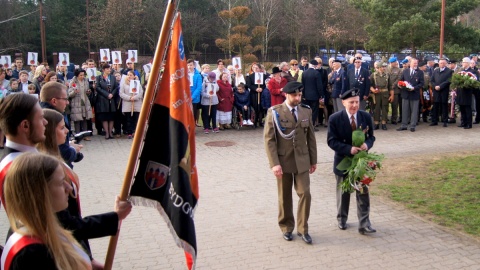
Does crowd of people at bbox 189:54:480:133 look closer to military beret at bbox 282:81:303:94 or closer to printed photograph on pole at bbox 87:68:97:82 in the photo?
printed photograph on pole at bbox 87:68:97:82

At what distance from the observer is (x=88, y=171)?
35.0 ft

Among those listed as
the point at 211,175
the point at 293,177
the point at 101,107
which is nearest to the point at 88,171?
the point at 211,175

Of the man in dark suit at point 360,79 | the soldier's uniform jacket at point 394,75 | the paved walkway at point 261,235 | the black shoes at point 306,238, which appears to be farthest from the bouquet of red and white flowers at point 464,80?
the black shoes at point 306,238

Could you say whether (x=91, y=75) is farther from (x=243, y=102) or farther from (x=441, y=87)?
(x=441, y=87)

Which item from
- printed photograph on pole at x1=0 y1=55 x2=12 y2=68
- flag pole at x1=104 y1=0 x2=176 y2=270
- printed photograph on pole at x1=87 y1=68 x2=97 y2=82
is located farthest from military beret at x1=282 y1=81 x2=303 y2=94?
printed photograph on pole at x1=0 y1=55 x2=12 y2=68

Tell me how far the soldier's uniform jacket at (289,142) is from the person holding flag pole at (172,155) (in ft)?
10.4

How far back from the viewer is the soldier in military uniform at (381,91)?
15.2m

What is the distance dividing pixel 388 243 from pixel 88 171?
6.67 meters

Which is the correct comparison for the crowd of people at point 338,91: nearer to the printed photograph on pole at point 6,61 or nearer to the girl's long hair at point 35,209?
the printed photograph on pole at point 6,61

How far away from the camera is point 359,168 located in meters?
6.43

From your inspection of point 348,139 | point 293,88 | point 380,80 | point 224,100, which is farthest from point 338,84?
point 293,88

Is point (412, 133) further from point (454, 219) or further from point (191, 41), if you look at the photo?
point (191, 41)

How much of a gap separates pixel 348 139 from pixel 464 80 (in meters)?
9.77

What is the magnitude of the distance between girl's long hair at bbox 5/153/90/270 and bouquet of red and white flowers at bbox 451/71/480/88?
14637mm
